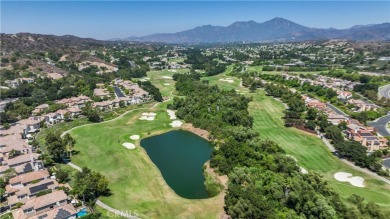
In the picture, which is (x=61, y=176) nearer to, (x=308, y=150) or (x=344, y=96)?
(x=308, y=150)

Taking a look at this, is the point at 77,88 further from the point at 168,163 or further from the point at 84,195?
the point at 84,195

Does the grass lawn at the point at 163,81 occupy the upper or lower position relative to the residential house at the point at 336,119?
lower

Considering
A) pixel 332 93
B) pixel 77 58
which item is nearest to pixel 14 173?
pixel 332 93

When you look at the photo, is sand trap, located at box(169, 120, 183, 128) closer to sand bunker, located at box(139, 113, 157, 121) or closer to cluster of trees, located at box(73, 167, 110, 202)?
sand bunker, located at box(139, 113, 157, 121)

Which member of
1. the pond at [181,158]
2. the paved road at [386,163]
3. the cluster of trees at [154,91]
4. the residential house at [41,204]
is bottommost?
the pond at [181,158]

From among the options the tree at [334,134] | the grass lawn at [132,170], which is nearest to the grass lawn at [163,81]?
the grass lawn at [132,170]

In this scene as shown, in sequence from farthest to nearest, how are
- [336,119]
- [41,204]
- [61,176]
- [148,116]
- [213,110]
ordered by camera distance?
[148,116] → [213,110] → [336,119] → [61,176] → [41,204]

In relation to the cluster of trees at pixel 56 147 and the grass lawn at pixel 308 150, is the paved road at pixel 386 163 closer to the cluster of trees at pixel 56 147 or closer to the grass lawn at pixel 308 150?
the grass lawn at pixel 308 150

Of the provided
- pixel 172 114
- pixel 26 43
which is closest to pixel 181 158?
pixel 172 114
